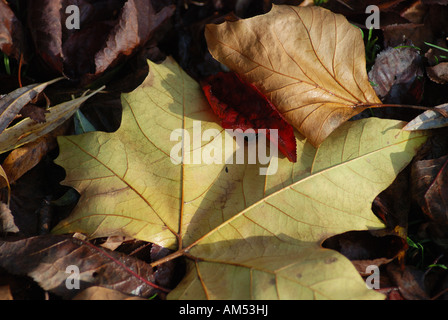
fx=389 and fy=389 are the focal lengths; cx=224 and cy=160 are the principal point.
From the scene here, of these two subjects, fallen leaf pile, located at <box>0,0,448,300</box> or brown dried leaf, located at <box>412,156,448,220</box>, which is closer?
→ fallen leaf pile, located at <box>0,0,448,300</box>

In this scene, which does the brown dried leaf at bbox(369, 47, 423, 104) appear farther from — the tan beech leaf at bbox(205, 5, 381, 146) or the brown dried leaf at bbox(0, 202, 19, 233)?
the brown dried leaf at bbox(0, 202, 19, 233)

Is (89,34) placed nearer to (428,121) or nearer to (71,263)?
(71,263)

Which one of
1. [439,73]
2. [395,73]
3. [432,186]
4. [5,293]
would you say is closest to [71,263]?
[5,293]

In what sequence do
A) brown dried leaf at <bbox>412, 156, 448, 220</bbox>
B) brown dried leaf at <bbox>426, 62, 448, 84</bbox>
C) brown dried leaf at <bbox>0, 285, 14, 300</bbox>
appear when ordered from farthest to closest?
brown dried leaf at <bbox>426, 62, 448, 84</bbox>, brown dried leaf at <bbox>412, 156, 448, 220</bbox>, brown dried leaf at <bbox>0, 285, 14, 300</bbox>

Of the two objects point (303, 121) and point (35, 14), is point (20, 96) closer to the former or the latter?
point (35, 14)

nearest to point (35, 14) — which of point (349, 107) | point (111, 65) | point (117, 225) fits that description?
point (111, 65)

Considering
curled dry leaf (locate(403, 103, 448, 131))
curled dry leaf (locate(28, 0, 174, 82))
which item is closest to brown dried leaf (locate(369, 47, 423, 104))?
curled dry leaf (locate(403, 103, 448, 131))
